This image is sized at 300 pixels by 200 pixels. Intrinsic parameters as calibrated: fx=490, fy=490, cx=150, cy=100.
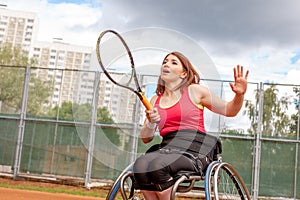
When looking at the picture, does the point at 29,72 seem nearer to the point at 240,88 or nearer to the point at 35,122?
the point at 35,122

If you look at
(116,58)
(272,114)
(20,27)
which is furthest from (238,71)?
(20,27)

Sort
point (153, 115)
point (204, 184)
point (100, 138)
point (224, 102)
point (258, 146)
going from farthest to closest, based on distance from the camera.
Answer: point (100, 138), point (258, 146), point (224, 102), point (204, 184), point (153, 115)

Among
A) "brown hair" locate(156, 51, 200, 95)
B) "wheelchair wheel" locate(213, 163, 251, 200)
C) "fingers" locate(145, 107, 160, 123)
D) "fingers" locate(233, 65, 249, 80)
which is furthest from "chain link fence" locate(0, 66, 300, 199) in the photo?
"fingers" locate(145, 107, 160, 123)

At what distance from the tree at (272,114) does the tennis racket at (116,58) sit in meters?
9.42

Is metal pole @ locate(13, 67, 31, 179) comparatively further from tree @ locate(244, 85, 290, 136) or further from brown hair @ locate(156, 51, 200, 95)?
brown hair @ locate(156, 51, 200, 95)

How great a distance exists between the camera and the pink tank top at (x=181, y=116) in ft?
11.7

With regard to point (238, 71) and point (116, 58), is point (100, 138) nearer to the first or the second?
point (116, 58)

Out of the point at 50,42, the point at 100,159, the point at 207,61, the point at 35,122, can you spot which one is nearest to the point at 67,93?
the point at 35,122

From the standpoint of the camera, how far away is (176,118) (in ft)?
11.8

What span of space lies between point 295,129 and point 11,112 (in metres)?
8.21

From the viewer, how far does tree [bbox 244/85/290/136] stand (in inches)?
517

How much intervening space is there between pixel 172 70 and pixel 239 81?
526 millimetres

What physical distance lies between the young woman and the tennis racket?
29 cm

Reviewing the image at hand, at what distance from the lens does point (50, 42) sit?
9862 cm
